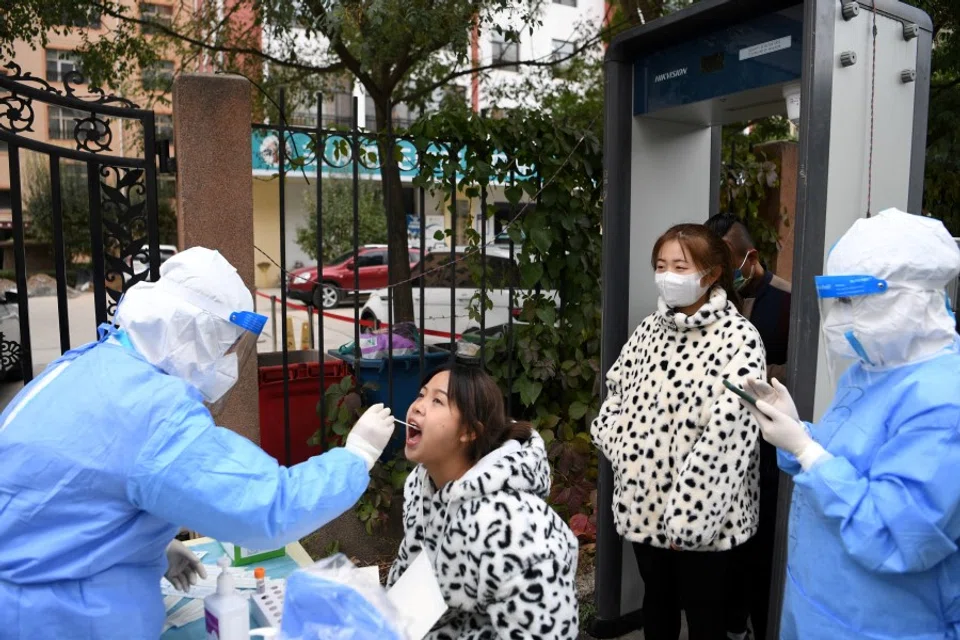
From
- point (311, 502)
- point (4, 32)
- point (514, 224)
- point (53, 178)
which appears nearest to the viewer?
point (311, 502)

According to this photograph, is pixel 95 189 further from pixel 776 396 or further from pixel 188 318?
pixel 776 396

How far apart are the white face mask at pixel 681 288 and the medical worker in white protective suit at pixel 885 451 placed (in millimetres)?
709

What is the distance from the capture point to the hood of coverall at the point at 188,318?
69.1 inches

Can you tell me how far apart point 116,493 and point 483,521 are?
763 mm

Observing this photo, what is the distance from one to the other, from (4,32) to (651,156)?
4916 mm

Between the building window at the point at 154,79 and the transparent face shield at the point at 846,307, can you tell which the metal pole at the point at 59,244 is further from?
the building window at the point at 154,79

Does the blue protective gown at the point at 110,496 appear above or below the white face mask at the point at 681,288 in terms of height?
below

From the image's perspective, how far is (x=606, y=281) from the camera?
3236 mm

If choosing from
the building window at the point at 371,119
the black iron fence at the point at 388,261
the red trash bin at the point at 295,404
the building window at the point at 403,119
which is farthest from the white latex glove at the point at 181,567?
the building window at the point at 403,119

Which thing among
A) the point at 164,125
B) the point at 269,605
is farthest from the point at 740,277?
the point at 164,125

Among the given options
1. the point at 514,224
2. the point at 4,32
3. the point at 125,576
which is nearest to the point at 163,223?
the point at 4,32

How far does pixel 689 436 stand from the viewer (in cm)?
248

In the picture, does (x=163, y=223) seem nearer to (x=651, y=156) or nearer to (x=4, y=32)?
(x=4, y=32)

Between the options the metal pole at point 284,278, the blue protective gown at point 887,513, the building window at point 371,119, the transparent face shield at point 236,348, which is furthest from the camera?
the building window at point 371,119
